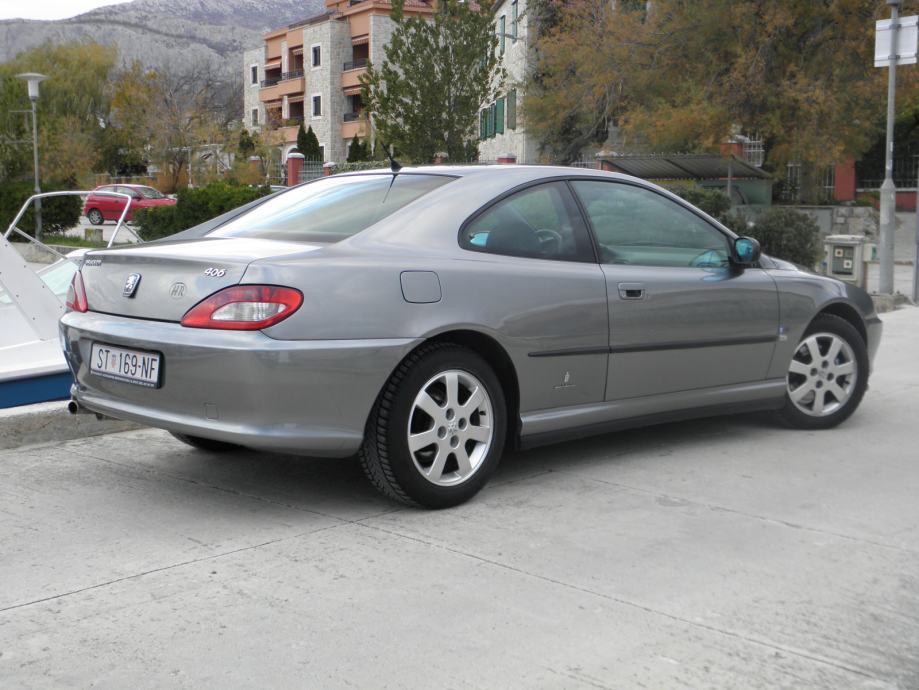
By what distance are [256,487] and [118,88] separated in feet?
192

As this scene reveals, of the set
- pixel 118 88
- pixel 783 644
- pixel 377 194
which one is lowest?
pixel 783 644

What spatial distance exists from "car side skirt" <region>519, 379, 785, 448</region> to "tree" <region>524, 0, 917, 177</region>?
1835 cm

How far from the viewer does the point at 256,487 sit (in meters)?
5.14

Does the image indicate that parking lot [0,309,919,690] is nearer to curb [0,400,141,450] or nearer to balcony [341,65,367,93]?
curb [0,400,141,450]

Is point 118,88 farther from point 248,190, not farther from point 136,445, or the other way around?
point 136,445

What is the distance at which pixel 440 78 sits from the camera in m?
33.5

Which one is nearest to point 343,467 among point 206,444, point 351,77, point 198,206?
point 206,444

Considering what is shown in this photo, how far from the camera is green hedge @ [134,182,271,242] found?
2475cm

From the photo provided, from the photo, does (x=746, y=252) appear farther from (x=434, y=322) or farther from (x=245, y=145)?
(x=245, y=145)

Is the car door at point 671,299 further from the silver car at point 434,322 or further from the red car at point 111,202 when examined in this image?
the red car at point 111,202

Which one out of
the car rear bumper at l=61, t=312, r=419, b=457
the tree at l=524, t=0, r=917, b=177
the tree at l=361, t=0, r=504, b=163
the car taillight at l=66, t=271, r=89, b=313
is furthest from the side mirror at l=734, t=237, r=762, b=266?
the tree at l=361, t=0, r=504, b=163

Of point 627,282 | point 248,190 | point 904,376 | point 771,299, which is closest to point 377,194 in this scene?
point 627,282

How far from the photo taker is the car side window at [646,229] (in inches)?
216

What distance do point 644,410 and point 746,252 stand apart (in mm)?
1021
